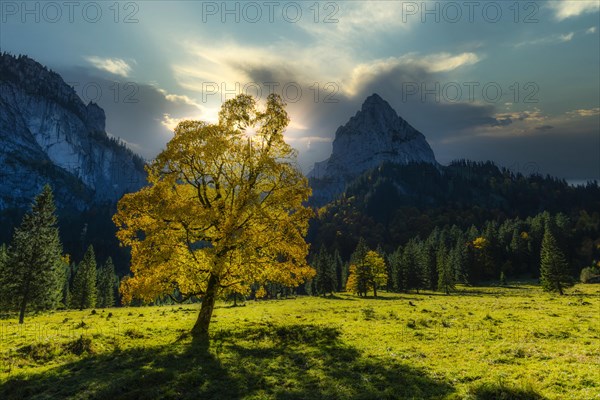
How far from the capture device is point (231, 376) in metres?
15.2

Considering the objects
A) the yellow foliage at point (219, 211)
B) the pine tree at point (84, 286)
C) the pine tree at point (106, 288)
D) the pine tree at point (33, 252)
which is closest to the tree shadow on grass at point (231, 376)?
the yellow foliage at point (219, 211)

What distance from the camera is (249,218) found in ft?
A: 76.8

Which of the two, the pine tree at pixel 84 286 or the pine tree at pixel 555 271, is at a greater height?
the pine tree at pixel 555 271

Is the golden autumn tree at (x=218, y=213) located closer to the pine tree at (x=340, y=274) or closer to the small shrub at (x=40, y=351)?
the small shrub at (x=40, y=351)

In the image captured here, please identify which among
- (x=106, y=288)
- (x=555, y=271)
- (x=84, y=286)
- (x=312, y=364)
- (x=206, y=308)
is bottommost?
(x=106, y=288)

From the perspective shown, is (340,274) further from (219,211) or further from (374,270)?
(219,211)

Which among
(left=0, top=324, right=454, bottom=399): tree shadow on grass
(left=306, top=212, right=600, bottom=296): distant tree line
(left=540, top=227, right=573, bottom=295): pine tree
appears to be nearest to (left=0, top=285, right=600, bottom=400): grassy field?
(left=0, top=324, right=454, bottom=399): tree shadow on grass

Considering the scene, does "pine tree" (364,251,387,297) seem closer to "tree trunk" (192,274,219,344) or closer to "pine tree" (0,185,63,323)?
"pine tree" (0,185,63,323)

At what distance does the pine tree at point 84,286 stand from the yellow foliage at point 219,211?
81.0m

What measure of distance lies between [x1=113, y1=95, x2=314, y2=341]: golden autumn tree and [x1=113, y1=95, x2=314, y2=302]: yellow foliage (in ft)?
0.22

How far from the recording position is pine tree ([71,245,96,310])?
88.0 m

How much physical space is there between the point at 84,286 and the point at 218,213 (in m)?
86.2

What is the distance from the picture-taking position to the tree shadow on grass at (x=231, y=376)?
Result: 13.2m

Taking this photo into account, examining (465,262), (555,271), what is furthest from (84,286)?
(465,262)
